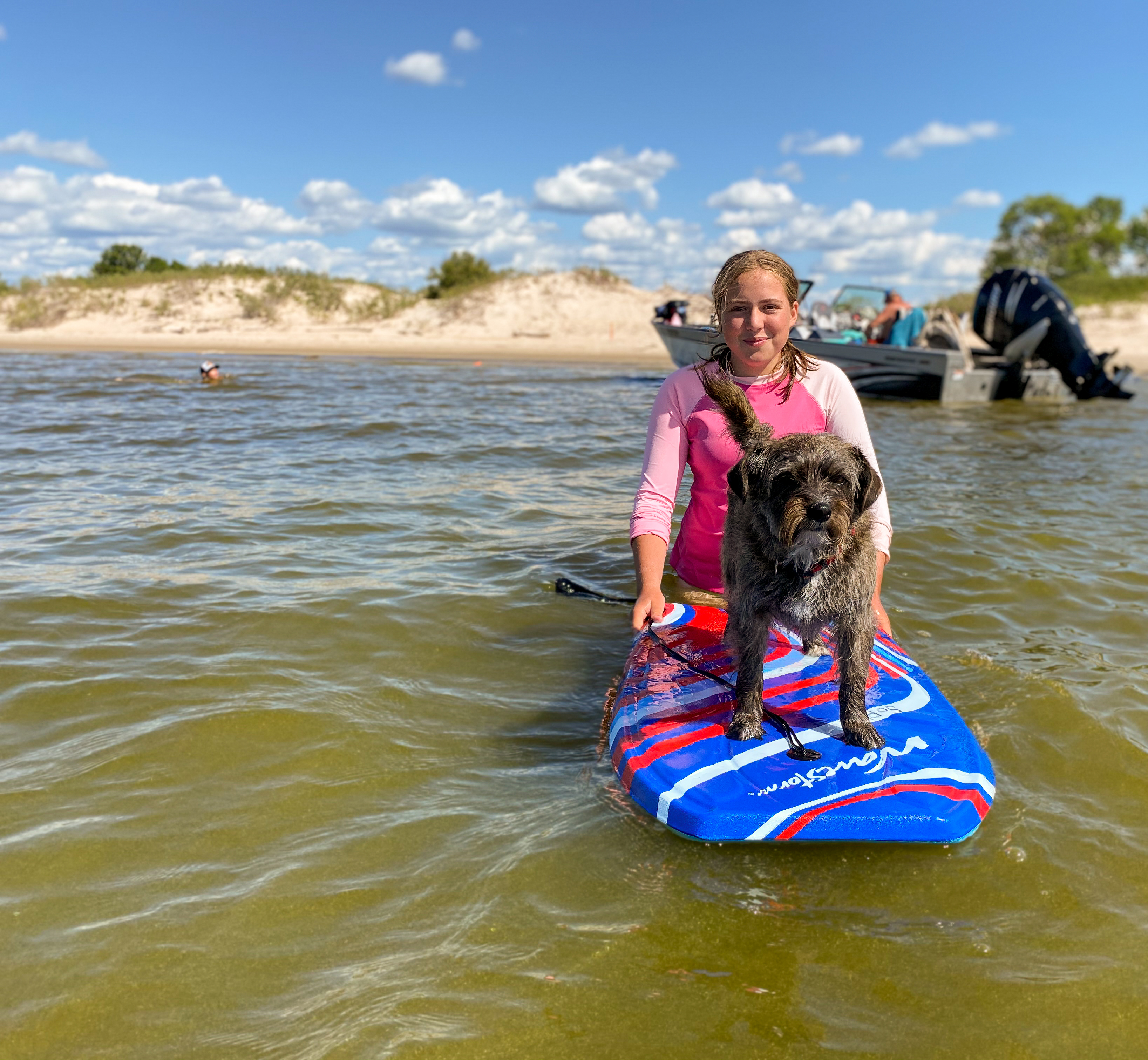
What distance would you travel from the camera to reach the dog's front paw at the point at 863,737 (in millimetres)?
3873

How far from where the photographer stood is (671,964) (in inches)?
122

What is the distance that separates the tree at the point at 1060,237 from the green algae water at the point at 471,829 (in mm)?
62808

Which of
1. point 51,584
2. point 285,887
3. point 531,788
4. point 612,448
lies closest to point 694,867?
point 531,788

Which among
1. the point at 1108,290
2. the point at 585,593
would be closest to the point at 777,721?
the point at 585,593

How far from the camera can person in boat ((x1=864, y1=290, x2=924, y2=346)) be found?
69.8 ft

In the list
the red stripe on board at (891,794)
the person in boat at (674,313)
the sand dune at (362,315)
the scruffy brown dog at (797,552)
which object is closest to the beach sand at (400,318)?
the sand dune at (362,315)

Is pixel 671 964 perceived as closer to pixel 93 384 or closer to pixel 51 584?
pixel 51 584

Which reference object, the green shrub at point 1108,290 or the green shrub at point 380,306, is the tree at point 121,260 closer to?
the green shrub at point 380,306

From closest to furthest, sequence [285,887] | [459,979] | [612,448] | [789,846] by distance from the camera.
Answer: [459,979] → [285,887] → [789,846] → [612,448]

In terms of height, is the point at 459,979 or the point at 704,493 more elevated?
the point at 704,493

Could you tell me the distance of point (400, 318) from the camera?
145ft

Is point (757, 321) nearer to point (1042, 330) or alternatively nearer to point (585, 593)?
point (585, 593)

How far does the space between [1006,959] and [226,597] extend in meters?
5.73

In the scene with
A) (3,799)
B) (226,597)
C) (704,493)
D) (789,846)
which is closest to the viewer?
(789,846)
